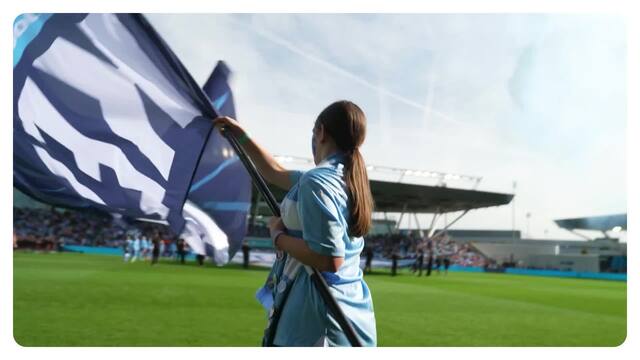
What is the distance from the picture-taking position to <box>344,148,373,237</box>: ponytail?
1285 millimetres

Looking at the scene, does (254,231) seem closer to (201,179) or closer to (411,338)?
(411,338)

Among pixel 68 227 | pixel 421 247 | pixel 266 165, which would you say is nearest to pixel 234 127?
pixel 266 165

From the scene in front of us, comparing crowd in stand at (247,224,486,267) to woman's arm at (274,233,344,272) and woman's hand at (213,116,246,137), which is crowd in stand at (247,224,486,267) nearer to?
woman's hand at (213,116,246,137)

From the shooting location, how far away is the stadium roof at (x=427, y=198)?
2216 centimetres

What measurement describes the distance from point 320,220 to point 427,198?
78.3ft

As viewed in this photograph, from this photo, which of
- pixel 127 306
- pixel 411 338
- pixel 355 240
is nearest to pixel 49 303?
pixel 127 306

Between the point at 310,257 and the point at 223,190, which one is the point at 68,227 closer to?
the point at 223,190

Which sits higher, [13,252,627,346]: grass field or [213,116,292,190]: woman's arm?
[213,116,292,190]: woman's arm

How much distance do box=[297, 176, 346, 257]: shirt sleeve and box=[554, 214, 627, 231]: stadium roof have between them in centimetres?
2855

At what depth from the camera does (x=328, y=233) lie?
3.95 feet

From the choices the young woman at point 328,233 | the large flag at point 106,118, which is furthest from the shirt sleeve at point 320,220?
the large flag at point 106,118

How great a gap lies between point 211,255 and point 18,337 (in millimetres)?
2788

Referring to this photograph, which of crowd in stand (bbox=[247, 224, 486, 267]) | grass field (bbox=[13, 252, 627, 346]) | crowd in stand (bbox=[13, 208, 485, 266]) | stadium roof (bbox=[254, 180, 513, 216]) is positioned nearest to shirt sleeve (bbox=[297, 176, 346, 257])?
grass field (bbox=[13, 252, 627, 346])

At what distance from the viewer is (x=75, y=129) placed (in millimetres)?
1981
